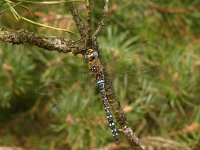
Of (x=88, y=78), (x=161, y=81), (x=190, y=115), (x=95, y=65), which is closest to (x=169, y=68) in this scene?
(x=161, y=81)

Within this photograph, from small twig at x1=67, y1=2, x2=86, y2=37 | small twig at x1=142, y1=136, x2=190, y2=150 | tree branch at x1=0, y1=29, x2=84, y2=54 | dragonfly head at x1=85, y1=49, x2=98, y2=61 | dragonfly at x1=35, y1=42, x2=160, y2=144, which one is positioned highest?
dragonfly at x1=35, y1=42, x2=160, y2=144

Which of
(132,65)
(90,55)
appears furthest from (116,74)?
(90,55)

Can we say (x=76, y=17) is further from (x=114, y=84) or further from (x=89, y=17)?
(x=114, y=84)

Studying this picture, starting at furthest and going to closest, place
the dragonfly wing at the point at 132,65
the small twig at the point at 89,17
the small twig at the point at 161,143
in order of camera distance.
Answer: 1. the small twig at the point at 161,143
2. the dragonfly wing at the point at 132,65
3. the small twig at the point at 89,17

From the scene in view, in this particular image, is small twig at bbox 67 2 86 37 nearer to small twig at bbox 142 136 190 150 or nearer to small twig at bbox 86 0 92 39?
small twig at bbox 86 0 92 39

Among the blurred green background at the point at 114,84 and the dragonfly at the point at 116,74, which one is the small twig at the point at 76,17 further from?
the blurred green background at the point at 114,84

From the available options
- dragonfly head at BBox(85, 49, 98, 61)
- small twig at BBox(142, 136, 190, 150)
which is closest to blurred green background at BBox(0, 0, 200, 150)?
small twig at BBox(142, 136, 190, 150)

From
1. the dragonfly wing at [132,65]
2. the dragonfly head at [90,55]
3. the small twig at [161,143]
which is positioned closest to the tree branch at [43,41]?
the dragonfly head at [90,55]

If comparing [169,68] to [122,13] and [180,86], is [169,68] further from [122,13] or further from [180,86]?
[122,13]
